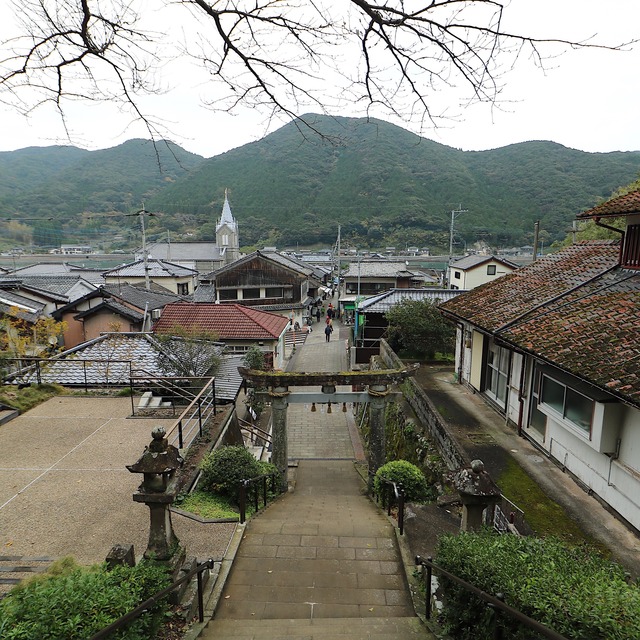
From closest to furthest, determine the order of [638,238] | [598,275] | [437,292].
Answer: [638,238]
[598,275]
[437,292]

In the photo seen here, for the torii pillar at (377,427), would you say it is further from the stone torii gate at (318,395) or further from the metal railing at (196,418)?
the metal railing at (196,418)

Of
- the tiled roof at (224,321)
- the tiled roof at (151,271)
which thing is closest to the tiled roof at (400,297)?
the tiled roof at (224,321)

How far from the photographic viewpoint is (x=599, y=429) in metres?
7.38

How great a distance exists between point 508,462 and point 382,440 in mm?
3200

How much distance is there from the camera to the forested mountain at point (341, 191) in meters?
71.3

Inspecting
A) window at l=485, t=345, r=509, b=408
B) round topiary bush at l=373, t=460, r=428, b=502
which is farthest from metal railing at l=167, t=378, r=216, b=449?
window at l=485, t=345, r=509, b=408

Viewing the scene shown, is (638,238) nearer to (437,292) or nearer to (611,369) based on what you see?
(611,369)

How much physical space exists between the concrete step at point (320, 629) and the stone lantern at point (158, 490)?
107 centimetres

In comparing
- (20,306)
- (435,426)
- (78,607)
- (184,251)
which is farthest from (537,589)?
(184,251)

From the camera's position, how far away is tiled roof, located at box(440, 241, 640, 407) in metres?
7.36

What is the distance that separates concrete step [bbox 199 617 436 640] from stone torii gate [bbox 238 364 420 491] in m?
6.00

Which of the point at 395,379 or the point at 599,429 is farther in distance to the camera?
the point at 395,379

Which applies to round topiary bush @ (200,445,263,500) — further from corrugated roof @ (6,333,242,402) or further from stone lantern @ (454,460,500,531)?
stone lantern @ (454,460,500,531)

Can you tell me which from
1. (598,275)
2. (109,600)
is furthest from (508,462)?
(109,600)
